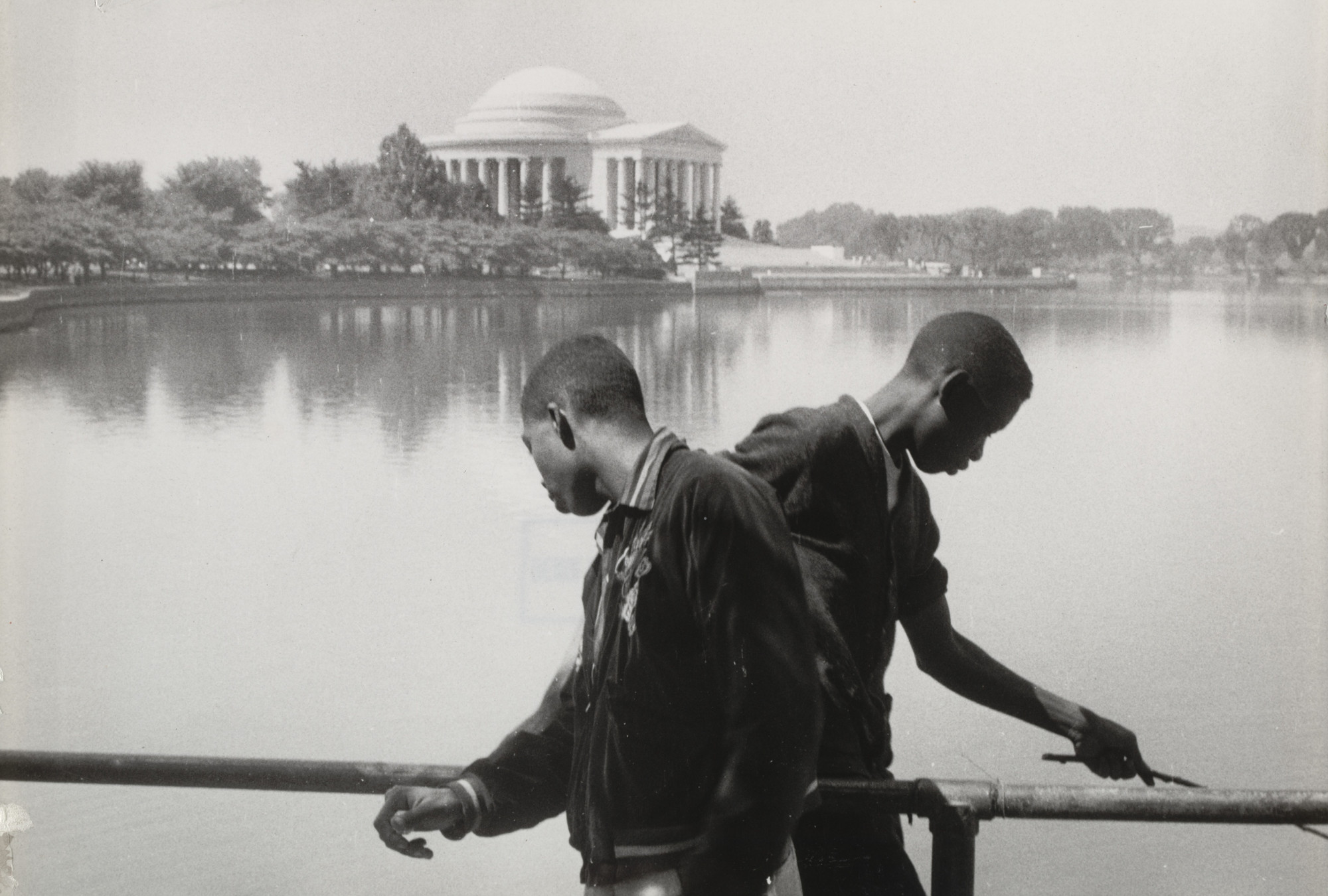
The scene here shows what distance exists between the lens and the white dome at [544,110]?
54.2ft

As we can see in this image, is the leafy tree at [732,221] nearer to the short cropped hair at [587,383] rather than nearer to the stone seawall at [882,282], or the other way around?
the stone seawall at [882,282]

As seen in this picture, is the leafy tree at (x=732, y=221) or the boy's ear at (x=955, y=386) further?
the leafy tree at (x=732, y=221)

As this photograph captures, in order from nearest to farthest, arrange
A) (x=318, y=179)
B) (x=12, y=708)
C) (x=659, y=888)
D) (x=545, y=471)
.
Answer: (x=659, y=888) → (x=545, y=471) → (x=12, y=708) → (x=318, y=179)

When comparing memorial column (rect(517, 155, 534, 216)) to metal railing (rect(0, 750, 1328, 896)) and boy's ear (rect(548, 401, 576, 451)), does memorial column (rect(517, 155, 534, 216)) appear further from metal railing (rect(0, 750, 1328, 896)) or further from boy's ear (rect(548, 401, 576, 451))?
boy's ear (rect(548, 401, 576, 451))

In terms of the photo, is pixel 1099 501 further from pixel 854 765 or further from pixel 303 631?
pixel 854 765

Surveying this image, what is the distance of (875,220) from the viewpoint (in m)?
14.1

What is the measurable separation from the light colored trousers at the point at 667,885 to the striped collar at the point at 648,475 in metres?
0.48

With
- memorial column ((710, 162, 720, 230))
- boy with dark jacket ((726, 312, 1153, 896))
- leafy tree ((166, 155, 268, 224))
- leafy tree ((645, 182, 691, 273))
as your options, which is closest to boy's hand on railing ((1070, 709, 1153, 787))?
boy with dark jacket ((726, 312, 1153, 896))

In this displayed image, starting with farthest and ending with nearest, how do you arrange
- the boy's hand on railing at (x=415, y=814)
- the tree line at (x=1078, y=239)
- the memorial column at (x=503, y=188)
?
the memorial column at (x=503, y=188)
the tree line at (x=1078, y=239)
the boy's hand on railing at (x=415, y=814)

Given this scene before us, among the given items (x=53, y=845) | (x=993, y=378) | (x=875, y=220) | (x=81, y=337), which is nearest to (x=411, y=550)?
(x=81, y=337)

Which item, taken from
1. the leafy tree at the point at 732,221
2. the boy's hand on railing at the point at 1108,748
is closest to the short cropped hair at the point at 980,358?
the boy's hand on railing at the point at 1108,748

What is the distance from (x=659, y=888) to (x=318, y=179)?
42.0 ft

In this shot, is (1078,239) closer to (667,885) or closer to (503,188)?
(667,885)

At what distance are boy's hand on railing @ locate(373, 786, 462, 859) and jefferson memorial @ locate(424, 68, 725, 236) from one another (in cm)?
1216
